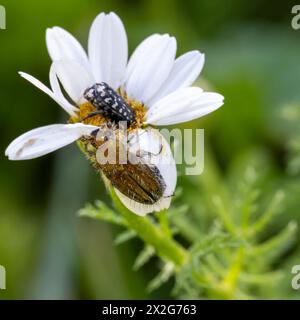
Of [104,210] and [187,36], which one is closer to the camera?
[104,210]

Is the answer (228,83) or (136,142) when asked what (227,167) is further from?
(136,142)

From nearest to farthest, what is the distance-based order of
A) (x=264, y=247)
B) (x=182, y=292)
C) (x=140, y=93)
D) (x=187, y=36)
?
(x=140, y=93) < (x=264, y=247) < (x=182, y=292) < (x=187, y=36)

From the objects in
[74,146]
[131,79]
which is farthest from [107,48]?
[74,146]

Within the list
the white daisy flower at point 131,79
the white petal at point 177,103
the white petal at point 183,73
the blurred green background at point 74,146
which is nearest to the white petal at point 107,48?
the white daisy flower at point 131,79

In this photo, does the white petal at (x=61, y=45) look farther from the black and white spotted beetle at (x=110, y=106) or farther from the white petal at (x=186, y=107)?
the white petal at (x=186, y=107)


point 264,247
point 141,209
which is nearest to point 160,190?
point 141,209

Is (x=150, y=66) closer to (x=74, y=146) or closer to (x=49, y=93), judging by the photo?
(x=49, y=93)
